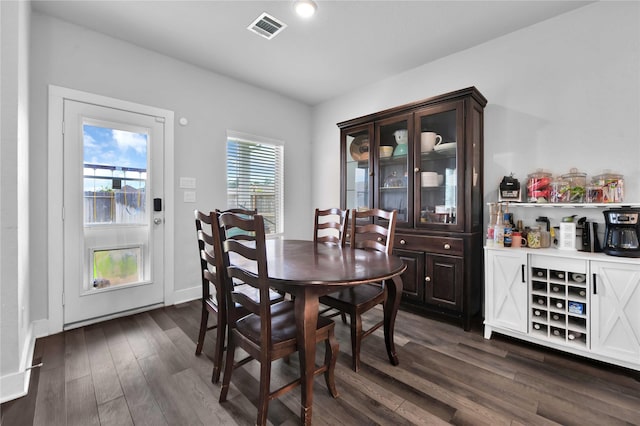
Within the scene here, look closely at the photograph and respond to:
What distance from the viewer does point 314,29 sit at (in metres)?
2.54

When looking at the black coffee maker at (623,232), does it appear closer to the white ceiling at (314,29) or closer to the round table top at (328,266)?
the round table top at (328,266)

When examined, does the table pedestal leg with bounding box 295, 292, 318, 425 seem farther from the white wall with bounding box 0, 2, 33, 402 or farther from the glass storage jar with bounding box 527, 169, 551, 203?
the glass storage jar with bounding box 527, 169, 551, 203

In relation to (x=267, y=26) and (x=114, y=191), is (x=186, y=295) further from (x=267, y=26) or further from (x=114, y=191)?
(x=267, y=26)

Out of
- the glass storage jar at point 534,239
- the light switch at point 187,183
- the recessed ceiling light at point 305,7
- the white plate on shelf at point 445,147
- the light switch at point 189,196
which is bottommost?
the glass storage jar at point 534,239

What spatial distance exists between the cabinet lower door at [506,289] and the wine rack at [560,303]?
65mm

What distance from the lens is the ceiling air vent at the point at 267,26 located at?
7.83 feet

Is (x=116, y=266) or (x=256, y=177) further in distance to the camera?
(x=256, y=177)

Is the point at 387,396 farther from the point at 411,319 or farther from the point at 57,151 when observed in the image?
the point at 57,151

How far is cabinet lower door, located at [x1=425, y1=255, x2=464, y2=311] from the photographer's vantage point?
2498mm

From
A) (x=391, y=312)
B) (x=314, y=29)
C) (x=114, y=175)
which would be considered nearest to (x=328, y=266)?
(x=391, y=312)

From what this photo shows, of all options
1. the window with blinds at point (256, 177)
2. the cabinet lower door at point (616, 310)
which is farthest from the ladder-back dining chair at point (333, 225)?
the cabinet lower door at point (616, 310)

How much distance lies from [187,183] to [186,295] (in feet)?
4.18

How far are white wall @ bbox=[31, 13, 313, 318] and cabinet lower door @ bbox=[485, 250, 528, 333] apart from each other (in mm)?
2693

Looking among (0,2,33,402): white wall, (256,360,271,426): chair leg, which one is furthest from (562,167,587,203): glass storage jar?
(0,2,33,402): white wall
